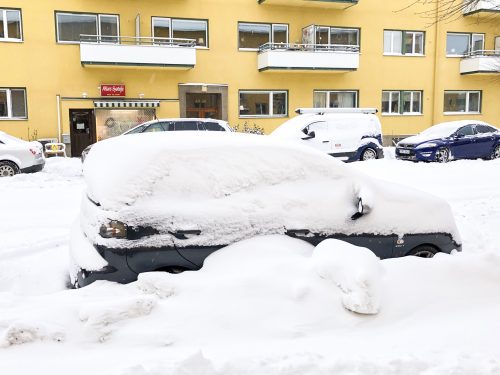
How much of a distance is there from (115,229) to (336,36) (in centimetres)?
2330

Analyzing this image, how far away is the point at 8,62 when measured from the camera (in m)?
20.8

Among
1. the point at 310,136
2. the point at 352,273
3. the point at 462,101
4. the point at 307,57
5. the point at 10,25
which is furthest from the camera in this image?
the point at 462,101

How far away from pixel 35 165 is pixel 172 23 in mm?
11089

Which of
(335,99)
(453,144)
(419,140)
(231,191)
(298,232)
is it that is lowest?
(298,232)

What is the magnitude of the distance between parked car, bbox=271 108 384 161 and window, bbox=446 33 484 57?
1297 cm

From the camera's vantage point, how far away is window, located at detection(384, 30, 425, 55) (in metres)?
26.6

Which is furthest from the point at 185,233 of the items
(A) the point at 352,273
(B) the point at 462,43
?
(B) the point at 462,43

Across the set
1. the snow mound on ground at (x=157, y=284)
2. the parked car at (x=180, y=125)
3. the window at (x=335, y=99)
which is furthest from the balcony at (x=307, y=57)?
the snow mound on ground at (x=157, y=284)

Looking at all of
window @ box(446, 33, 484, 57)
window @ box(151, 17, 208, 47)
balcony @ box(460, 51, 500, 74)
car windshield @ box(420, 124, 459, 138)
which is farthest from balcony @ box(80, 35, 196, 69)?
balcony @ box(460, 51, 500, 74)

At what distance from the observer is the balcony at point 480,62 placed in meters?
26.8

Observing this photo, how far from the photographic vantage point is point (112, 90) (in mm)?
21797

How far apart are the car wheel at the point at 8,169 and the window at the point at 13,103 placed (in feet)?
25.5

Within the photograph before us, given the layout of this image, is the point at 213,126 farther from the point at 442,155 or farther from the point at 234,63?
the point at 234,63

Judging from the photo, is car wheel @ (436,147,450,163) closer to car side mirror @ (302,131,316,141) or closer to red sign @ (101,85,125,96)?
car side mirror @ (302,131,316,141)
